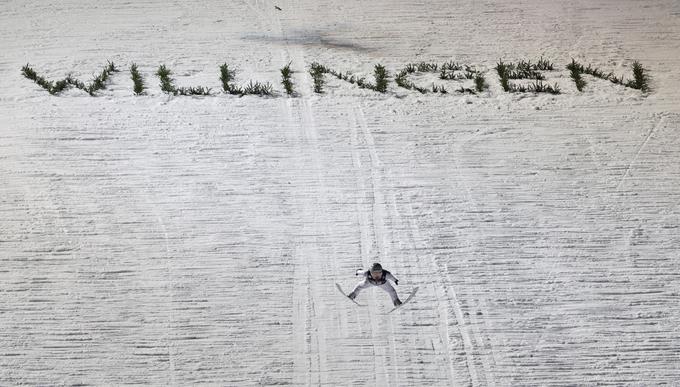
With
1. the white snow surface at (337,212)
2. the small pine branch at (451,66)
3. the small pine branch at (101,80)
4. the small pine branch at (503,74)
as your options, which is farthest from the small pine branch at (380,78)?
the small pine branch at (101,80)

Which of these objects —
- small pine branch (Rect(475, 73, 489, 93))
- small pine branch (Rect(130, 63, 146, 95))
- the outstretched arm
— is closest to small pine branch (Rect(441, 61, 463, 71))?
small pine branch (Rect(475, 73, 489, 93))

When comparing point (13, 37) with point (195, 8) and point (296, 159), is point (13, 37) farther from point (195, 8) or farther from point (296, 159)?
point (296, 159)

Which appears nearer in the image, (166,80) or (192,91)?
(192,91)

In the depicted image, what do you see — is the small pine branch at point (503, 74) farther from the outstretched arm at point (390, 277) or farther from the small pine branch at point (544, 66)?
the outstretched arm at point (390, 277)

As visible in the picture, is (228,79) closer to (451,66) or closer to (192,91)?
(192,91)

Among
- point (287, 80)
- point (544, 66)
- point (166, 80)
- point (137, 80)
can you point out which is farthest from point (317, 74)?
point (544, 66)

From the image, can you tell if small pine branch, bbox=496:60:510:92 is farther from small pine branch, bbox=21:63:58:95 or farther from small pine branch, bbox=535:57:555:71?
small pine branch, bbox=21:63:58:95
